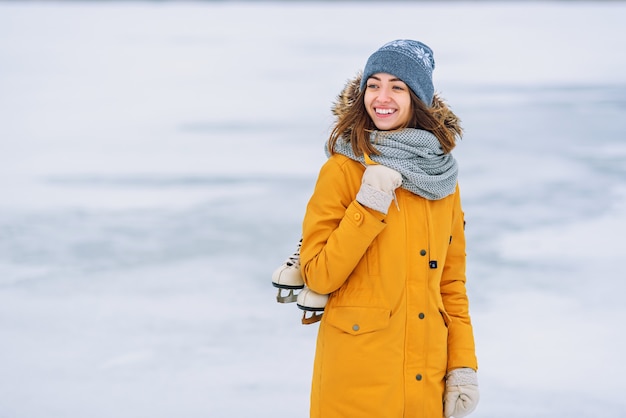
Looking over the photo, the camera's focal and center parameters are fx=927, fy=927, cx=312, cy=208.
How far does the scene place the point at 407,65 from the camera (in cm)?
200

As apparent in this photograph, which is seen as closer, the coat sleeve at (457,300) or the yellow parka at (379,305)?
the yellow parka at (379,305)

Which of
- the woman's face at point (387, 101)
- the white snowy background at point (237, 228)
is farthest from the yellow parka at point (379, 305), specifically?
the white snowy background at point (237, 228)

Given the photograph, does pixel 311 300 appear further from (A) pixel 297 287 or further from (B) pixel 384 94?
(B) pixel 384 94

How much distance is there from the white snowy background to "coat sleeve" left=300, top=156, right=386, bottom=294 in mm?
1309

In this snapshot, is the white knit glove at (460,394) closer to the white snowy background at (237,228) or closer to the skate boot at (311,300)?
the skate boot at (311,300)

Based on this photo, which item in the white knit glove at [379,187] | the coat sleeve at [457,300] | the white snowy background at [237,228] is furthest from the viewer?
the white snowy background at [237,228]

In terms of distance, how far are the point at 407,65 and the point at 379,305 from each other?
52cm

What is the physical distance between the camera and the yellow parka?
1974 millimetres

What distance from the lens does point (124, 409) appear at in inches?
125

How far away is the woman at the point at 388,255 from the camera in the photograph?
1.97 m

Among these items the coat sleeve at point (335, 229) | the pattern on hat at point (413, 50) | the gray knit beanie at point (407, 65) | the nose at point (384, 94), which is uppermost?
the pattern on hat at point (413, 50)

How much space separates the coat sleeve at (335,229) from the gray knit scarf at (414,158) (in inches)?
2.2

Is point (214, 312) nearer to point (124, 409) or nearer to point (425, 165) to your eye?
point (124, 409)

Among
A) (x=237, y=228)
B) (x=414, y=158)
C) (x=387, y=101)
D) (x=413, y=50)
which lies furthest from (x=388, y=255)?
(x=237, y=228)
